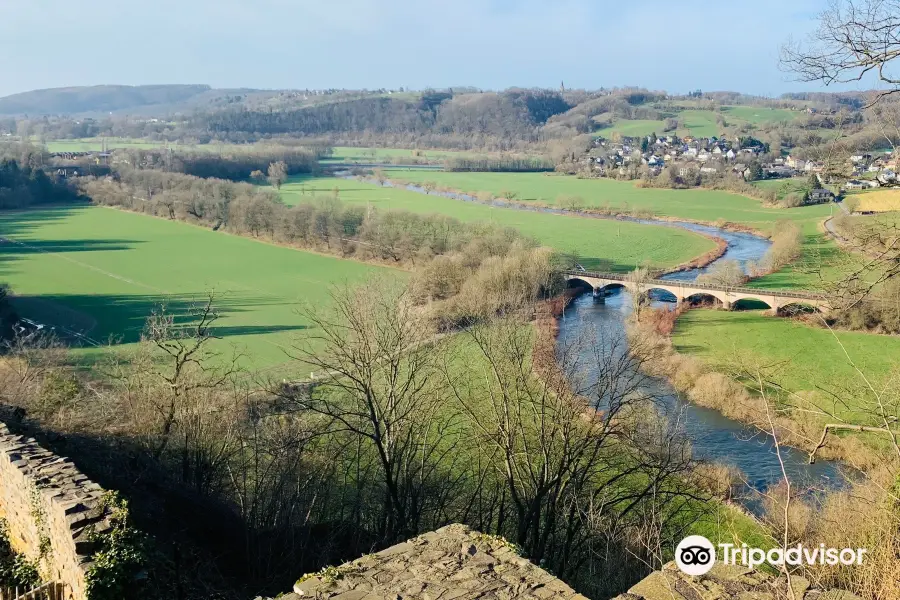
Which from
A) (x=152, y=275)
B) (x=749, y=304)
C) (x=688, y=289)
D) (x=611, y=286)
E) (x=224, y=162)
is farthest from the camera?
(x=224, y=162)

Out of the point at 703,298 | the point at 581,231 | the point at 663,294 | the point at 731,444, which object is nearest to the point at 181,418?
the point at 731,444

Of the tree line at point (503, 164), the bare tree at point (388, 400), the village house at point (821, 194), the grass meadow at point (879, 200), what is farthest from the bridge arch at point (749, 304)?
the tree line at point (503, 164)

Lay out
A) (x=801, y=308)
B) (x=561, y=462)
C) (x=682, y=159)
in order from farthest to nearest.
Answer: (x=682, y=159) → (x=801, y=308) → (x=561, y=462)

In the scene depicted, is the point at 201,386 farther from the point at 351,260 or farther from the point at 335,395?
the point at 351,260

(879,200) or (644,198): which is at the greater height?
(879,200)

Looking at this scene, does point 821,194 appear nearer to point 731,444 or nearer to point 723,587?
point 723,587
